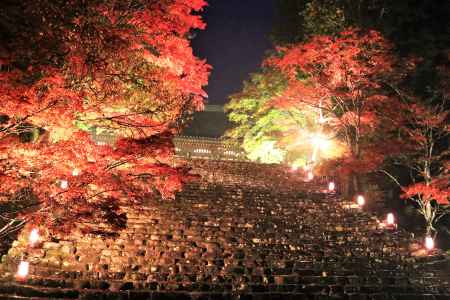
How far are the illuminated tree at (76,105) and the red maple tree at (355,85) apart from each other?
316 inches

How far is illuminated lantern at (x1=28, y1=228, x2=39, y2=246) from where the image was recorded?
879cm

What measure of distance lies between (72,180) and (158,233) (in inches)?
144

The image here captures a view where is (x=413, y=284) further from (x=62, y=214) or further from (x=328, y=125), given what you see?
(x=328, y=125)

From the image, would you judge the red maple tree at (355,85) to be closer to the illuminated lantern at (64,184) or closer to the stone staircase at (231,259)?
the stone staircase at (231,259)

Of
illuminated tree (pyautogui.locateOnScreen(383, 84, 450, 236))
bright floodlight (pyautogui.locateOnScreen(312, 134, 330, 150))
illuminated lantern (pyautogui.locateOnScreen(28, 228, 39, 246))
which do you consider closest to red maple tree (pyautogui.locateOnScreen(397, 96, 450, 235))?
illuminated tree (pyautogui.locateOnScreen(383, 84, 450, 236))

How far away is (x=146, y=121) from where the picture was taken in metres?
9.28

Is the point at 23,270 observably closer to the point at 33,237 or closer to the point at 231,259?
the point at 33,237

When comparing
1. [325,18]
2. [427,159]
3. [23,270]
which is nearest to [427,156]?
[427,159]

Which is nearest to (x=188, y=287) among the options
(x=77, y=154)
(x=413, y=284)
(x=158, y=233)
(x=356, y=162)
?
(x=158, y=233)

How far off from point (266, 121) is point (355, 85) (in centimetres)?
697

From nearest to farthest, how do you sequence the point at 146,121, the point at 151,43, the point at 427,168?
the point at 146,121
the point at 151,43
the point at 427,168

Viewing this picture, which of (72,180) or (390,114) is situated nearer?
(72,180)

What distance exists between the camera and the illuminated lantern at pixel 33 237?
879 centimetres

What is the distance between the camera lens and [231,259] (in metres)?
9.70
